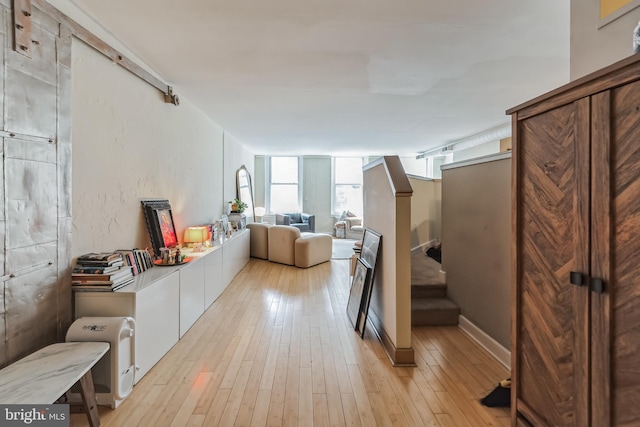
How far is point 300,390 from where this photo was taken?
206 centimetres

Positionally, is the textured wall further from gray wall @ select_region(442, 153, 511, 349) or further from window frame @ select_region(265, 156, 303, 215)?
window frame @ select_region(265, 156, 303, 215)

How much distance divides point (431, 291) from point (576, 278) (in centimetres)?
254

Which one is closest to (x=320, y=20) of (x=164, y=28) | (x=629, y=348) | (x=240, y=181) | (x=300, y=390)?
(x=164, y=28)

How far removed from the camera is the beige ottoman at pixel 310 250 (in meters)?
5.54

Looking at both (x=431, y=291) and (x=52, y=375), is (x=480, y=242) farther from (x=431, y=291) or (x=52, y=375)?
(x=52, y=375)

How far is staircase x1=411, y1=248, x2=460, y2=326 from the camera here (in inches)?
126

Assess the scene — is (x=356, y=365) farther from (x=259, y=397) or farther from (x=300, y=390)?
(x=259, y=397)

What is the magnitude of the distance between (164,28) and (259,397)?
2781 mm

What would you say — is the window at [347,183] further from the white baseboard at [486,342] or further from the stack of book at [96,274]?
the stack of book at [96,274]

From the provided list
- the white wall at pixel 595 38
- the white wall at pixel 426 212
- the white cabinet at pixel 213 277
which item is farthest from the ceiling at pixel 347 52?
the white cabinet at pixel 213 277

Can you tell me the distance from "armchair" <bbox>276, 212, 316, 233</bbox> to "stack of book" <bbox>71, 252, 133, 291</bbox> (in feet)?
22.9

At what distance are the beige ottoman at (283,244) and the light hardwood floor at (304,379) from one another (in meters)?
2.33

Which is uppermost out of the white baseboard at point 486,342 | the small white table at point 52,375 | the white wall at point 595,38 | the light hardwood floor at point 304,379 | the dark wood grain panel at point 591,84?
the white wall at point 595,38

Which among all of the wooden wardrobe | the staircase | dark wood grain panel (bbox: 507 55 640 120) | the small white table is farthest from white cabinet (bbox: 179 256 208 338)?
dark wood grain panel (bbox: 507 55 640 120)
